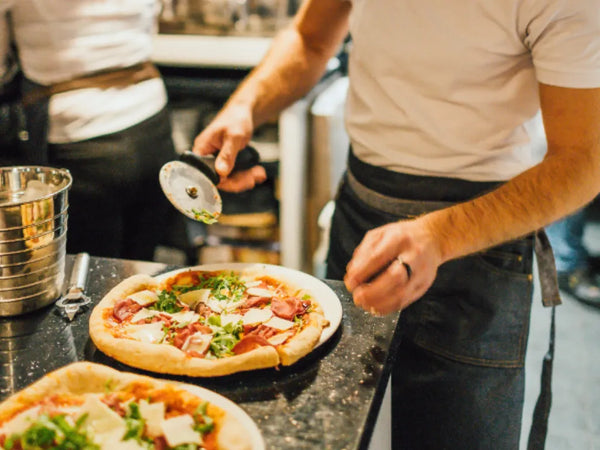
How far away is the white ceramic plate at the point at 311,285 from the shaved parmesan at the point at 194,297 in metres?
0.08

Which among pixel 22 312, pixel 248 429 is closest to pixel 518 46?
pixel 248 429

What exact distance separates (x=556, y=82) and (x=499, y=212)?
25 centimetres

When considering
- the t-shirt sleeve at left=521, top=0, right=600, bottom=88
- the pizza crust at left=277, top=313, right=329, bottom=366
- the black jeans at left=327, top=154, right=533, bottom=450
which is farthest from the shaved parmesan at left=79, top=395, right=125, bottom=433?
the t-shirt sleeve at left=521, top=0, right=600, bottom=88

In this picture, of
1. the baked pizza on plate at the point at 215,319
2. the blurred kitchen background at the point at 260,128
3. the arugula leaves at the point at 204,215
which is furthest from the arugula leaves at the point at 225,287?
the blurred kitchen background at the point at 260,128

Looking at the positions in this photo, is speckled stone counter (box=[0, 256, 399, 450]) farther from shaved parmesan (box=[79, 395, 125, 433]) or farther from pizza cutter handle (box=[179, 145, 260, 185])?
pizza cutter handle (box=[179, 145, 260, 185])

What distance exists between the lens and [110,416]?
0.80 m

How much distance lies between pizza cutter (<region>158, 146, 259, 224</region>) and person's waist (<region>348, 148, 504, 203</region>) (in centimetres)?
37

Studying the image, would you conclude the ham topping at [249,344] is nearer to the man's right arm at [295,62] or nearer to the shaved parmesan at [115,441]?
the shaved parmesan at [115,441]

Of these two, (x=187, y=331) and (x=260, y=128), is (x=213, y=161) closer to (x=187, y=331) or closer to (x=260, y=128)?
(x=187, y=331)

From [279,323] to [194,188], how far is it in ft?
1.00

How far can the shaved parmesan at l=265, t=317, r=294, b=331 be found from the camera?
105 cm

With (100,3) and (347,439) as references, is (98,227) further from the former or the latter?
(347,439)

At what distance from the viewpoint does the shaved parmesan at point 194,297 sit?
1.11 metres

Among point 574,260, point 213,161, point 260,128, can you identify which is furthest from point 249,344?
point 574,260
